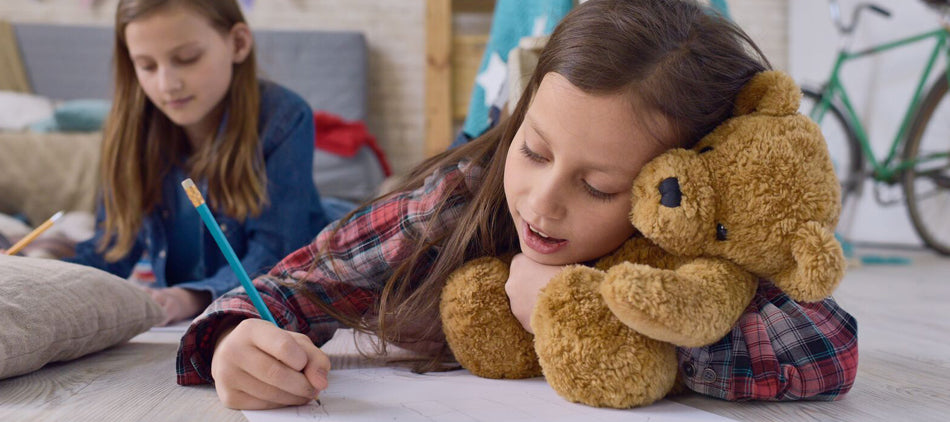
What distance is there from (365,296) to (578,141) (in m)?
0.34

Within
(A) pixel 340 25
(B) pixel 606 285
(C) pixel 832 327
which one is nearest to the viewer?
(B) pixel 606 285

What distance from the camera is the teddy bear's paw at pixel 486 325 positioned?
0.75 metres

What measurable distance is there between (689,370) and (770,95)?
254 millimetres

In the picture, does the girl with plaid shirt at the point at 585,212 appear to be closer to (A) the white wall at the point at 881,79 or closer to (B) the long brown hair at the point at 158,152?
(B) the long brown hair at the point at 158,152

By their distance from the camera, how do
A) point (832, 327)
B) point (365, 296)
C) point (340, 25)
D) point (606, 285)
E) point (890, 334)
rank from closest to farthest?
point (606, 285), point (832, 327), point (365, 296), point (890, 334), point (340, 25)

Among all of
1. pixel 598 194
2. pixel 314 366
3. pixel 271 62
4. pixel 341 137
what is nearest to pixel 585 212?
pixel 598 194

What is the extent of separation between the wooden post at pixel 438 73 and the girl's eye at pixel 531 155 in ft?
8.53

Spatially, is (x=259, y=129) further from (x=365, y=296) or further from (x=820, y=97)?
(x=820, y=97)

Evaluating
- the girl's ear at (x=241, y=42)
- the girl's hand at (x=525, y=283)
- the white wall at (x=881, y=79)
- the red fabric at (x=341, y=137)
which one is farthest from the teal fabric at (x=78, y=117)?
the white wall at (x=881, y=79)

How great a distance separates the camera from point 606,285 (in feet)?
1.89

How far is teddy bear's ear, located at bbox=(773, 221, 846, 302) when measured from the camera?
0.58 metres

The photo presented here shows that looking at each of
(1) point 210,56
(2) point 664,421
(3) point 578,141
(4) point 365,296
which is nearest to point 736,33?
(3) point 578,141

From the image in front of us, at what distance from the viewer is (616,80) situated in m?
0.65

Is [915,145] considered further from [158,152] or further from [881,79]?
[158,152]
